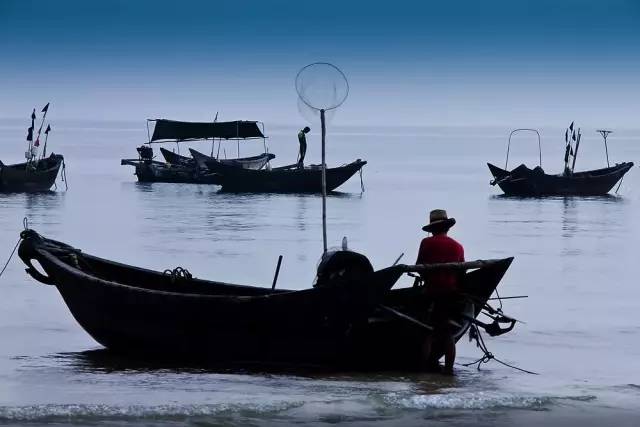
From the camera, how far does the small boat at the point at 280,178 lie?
4191 centimetres

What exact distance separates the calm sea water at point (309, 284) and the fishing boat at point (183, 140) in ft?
19.0

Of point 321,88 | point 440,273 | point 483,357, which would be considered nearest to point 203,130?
point 321,88

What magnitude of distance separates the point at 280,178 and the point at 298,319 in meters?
31.3

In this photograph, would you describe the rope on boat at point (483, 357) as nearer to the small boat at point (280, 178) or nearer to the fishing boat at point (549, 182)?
the small boat at point (280, 178)

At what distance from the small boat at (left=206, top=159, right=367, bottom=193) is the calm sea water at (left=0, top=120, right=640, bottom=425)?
1.35m

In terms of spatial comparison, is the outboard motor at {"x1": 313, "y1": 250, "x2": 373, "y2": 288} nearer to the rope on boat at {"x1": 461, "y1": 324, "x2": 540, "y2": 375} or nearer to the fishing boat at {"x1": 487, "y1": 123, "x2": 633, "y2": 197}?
the rope on boat at {"x1": 461, "y1": 324, "x2": 540, "y2": 375}

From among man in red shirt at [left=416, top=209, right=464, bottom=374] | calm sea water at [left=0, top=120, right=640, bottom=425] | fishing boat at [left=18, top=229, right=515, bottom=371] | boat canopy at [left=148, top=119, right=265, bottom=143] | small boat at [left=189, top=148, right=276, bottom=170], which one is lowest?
calm sea water at [left=0, top=120, right=640, bottom=425]

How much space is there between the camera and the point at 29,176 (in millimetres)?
40656

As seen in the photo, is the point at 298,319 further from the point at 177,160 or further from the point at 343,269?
the point at 177,160

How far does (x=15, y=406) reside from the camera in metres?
9.79

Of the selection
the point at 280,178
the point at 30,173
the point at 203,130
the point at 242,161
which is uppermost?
the point at 203,130

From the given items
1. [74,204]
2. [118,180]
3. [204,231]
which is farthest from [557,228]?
[118,180]

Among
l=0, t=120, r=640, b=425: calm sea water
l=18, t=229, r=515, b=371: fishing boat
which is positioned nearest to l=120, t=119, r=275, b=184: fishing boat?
l=0, t=120, r=640, b=425: calm sea water

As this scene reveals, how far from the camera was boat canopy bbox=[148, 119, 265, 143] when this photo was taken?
46.9 metres
